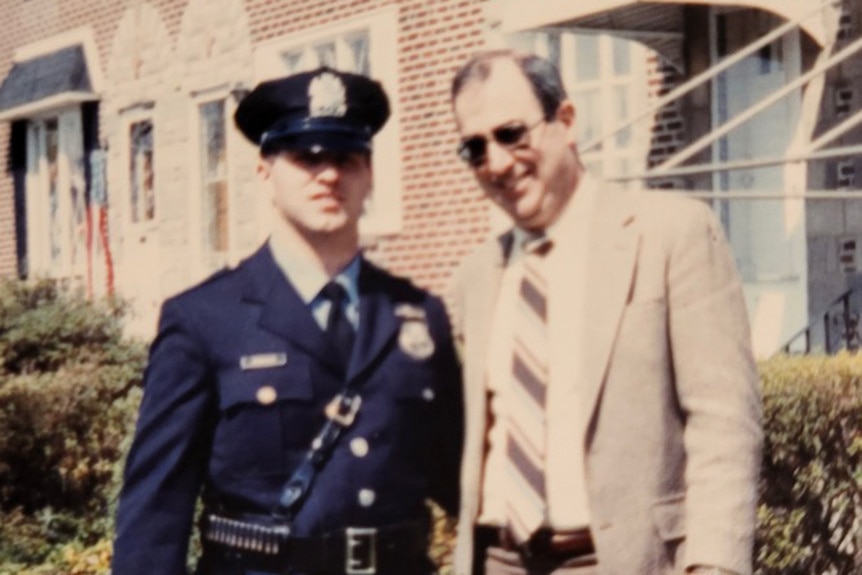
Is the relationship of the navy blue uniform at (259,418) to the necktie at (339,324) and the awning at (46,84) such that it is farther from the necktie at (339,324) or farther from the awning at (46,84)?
the awning at (46,84)

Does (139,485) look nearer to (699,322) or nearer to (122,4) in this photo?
(699,322)

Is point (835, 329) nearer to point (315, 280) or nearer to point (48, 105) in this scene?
point (315, 280)

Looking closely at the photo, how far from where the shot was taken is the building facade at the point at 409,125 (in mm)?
12352

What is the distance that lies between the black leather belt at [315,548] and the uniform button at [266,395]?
0.24 metres

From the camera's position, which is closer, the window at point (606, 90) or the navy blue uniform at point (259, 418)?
the navy blue uniform at point (259, 418)

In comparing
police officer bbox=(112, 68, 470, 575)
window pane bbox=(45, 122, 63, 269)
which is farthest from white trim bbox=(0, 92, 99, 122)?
police officer bbox=(112, 68, 470, 575)

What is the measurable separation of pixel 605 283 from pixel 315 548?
0.81m

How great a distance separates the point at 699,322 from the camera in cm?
345

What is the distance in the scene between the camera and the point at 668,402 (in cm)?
349

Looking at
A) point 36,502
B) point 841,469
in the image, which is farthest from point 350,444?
point 36,502

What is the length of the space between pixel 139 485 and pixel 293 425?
1.15 ft

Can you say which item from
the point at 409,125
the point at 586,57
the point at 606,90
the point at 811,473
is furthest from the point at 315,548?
the point at 409,125

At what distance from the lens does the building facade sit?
40.5 ft

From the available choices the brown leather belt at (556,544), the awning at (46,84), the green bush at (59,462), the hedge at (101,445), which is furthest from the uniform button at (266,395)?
the awning at (46,84)
